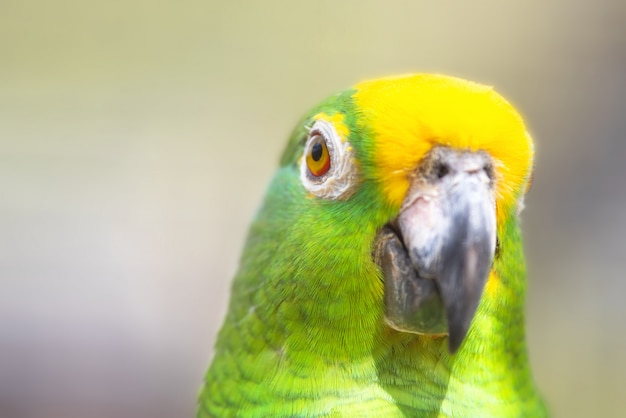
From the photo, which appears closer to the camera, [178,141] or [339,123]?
[339,123]

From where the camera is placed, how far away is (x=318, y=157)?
1.17m

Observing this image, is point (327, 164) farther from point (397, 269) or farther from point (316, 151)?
point (397, 269)

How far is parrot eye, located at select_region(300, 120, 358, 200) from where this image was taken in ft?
3.51

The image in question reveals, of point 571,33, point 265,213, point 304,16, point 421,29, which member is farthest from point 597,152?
point 265,213

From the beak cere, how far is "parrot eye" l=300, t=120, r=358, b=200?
12 centimetres

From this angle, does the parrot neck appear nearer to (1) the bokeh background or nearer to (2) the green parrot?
(2) the green parrot

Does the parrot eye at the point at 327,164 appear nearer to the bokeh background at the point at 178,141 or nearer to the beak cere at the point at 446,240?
the beak cere at the point at 446,240

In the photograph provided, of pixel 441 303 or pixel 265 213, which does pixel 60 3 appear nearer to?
pixel 265 213

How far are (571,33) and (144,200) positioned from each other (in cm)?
293

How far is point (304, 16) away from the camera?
4.02 metres

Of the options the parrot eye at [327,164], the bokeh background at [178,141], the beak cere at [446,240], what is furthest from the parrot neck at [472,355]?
the bokeh background at [178,141]

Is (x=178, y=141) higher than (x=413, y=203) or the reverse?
the reverse

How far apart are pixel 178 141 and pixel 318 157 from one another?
3.07 metres

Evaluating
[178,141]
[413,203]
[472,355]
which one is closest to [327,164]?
[413,203]
